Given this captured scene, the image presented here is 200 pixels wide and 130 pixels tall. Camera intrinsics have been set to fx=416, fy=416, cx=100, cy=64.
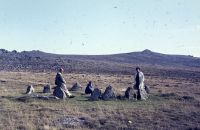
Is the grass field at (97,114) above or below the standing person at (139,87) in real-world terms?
below

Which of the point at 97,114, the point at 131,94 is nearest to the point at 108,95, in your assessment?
the point at 131,94

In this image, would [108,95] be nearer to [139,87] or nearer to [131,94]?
[131,94]

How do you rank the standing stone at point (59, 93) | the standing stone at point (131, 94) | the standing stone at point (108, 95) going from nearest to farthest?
the standing stone at point (108, 95) < the standing stone at point (59, 93) < the standing stone at point (131, 94)

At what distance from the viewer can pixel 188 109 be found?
80.7ft

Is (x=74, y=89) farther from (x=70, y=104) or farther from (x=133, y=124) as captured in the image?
(x=133, y=124)

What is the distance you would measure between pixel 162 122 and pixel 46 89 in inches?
575

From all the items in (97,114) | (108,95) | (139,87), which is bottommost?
(97,114)

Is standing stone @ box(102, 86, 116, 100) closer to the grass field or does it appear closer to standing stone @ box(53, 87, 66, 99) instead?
the grass field

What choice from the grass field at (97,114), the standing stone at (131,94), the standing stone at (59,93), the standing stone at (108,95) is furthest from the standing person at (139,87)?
the standing stone at (59,93)

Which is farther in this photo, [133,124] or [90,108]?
[90,108]

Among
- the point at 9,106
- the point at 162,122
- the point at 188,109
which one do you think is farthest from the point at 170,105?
the point at 9,106

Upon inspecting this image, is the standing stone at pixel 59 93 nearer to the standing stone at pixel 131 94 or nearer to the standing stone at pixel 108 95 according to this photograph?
the standing stone at pixel 108 95

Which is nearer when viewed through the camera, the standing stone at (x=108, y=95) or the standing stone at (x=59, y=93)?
the standing stone at (x=108, y=95)

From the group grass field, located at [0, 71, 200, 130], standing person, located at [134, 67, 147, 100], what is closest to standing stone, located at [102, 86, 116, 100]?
grass field, located at [0, 71, 200, 130]
